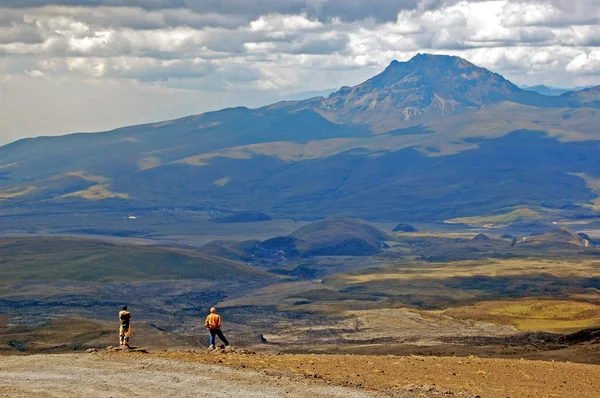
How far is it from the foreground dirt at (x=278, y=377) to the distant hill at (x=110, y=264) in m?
130

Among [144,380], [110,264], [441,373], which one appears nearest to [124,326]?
[144,380]

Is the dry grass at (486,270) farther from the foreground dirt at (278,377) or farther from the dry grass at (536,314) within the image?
the foreground dirt at (278,377)

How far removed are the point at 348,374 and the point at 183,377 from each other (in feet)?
20.7

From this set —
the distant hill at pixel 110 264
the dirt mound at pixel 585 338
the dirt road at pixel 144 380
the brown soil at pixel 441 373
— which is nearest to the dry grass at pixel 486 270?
the distant hill at pixel 110 264

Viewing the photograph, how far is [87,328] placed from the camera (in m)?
96.0

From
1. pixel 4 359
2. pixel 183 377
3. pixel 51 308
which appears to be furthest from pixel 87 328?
pixel 183 377

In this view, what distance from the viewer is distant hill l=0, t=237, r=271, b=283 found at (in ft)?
558

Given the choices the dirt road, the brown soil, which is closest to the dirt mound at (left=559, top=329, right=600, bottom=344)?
the brown soil

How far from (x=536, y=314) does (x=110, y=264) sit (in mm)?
94909

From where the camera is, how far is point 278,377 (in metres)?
33.5

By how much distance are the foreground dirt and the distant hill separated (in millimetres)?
130228

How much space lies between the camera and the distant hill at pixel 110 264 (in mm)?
170000

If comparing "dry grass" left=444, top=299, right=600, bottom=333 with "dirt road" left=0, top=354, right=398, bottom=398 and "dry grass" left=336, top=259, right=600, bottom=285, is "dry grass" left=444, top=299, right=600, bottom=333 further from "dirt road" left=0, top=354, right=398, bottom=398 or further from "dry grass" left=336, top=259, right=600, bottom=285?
"dirt road" left=0, top=354, right=398, bottom=398

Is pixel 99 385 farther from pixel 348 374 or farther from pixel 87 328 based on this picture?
pixel 87 328
